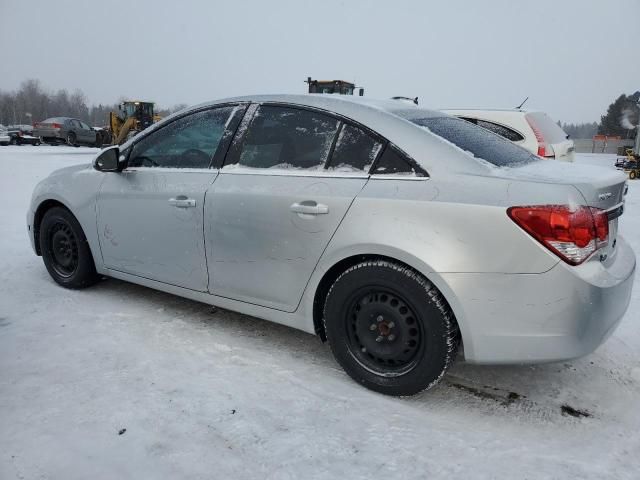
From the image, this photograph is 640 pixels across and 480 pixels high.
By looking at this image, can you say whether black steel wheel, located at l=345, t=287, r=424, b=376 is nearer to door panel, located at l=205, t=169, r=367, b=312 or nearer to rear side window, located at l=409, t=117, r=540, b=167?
door panel, located at l=205, t=169, r=367, b=312

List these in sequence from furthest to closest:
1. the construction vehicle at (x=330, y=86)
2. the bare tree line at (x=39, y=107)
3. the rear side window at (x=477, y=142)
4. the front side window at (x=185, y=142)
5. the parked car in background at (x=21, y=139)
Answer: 1. the bare tree line at (x=39, y=107)
2. the parked car in background at (x=21, y=139)
3. the construction vehicle at (x=330, y=86)
4. the front side window at (x=185, y=142)
5. the rear side window at (x=477, y=142)

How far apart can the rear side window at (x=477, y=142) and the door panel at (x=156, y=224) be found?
1.38 metres

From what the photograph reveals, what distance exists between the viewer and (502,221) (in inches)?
84.3

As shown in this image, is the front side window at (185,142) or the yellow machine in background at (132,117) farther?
the yellow machine in background at (132,117)

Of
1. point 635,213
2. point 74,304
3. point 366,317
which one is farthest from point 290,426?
point 635,213

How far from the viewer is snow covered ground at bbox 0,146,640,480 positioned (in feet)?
6.68

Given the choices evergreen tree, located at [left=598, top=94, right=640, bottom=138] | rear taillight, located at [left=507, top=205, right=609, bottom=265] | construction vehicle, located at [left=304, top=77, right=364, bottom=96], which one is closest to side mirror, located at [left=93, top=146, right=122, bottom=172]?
rear taillight, located at [left=507, top=205, right=609, bottom=265]

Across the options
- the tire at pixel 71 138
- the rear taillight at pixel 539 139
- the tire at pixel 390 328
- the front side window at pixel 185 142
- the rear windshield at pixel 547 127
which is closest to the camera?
the tire at pixel 390 328

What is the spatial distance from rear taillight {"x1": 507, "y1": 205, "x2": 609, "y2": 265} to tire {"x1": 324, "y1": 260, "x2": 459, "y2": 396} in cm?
52

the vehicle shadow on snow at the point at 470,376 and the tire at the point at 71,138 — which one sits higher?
the tire at the point at 71,138

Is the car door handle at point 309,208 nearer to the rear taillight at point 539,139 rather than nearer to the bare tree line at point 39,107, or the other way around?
the rear taillight at point 539,139

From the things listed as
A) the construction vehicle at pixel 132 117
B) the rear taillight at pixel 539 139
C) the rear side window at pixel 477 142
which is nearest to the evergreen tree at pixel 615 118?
the construction vehicle at pixel 132 117

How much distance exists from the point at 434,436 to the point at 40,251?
360cm

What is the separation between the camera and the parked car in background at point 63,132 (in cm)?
2727
